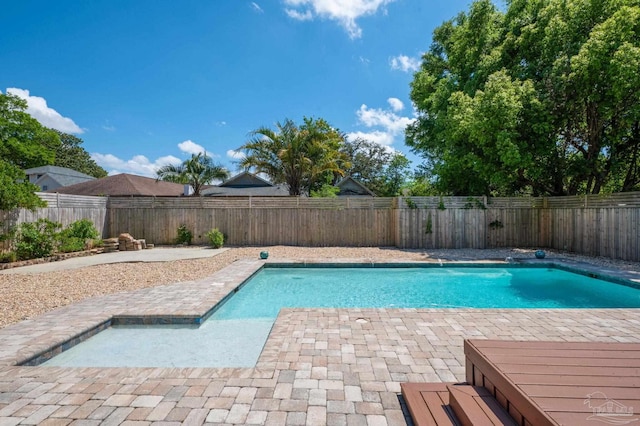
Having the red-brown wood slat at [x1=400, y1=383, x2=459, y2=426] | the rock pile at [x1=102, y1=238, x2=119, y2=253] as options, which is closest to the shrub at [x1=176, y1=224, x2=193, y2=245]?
the rock pile at [x1=102, y1=238, x2=119, y2=253]

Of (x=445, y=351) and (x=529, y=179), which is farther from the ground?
(x=529, y=179)

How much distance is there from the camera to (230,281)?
19.7ft

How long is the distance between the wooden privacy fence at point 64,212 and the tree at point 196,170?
→ 271 inches

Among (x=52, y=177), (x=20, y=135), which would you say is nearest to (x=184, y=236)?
(x=20, y=135)

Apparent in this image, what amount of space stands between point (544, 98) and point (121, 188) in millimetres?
19949

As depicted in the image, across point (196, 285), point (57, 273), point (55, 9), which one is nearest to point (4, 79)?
point (55, 9)

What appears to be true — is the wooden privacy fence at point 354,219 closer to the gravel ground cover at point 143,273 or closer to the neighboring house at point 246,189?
the gravel ground cover at point 143,273

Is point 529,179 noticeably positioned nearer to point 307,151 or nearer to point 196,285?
point 307,151

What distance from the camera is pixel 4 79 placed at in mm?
10953

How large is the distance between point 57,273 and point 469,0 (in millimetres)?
15989

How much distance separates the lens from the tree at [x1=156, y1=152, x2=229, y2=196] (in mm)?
18016

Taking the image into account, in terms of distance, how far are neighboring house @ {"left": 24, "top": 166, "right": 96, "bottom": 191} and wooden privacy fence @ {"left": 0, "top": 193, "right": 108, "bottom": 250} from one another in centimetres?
1542

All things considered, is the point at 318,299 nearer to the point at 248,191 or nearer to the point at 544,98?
the point at 544,98

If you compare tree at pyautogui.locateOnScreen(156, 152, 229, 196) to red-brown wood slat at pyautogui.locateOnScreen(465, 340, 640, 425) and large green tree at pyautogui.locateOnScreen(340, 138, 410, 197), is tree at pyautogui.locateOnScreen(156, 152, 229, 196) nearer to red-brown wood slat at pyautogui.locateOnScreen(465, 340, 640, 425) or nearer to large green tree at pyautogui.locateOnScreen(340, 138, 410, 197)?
large green tree at pyautogui.locateOnScreen(340, 138, 410, 197)
